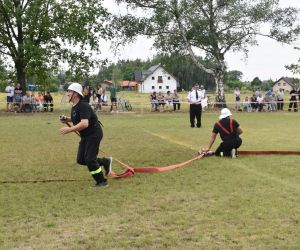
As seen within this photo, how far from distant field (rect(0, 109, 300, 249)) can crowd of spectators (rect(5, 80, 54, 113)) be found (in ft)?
55.1

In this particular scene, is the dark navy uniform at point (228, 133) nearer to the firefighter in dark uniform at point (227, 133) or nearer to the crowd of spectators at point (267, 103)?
the firefighter in dark uniform at point (227, 133)

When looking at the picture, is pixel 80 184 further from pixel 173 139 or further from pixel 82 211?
pixel 173 139

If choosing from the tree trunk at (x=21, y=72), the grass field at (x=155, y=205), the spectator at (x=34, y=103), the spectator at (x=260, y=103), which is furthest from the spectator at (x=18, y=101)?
the grass field at (x=155, y=205)

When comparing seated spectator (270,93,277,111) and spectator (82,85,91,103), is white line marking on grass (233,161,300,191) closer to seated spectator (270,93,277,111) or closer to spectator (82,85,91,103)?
spectator (82,85,91,103)

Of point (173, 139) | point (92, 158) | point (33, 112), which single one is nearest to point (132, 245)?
point (92, 158)

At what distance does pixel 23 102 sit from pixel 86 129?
21045 millimetres

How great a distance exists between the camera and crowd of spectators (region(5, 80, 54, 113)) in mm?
27672

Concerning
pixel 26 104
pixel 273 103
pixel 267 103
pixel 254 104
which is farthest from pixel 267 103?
pixel 26 104

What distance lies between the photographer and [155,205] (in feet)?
21.1

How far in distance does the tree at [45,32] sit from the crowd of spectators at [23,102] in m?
1.91

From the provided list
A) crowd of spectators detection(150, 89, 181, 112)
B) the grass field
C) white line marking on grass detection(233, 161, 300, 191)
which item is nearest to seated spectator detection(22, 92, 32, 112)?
crowd of spectators detection(150, 89, 181, 112)

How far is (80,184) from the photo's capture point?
25.9 feet

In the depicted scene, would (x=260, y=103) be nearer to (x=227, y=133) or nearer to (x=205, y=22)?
(x=205, y=22)

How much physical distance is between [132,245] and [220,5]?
2746cm
